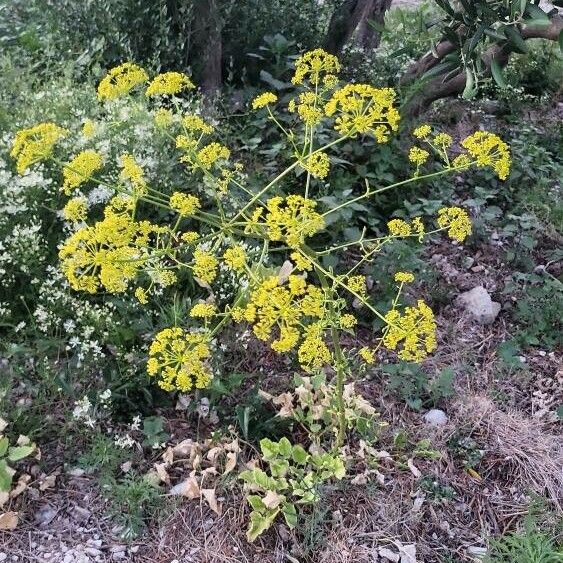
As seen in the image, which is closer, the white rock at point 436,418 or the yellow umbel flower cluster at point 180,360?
the yellow umbel flower cluster at point 180,360

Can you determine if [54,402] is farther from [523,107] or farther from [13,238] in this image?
[523,107]

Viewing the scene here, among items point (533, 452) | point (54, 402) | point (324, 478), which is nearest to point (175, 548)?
point (324, 478)

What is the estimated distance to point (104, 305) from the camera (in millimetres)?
2902

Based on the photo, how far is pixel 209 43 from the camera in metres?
4.10

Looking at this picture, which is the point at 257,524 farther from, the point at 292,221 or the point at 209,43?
the point at 209,43

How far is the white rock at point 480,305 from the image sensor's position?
3.25 meters

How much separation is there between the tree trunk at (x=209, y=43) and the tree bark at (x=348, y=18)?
2.60 feet

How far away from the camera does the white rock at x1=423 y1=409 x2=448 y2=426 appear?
9.05 ft

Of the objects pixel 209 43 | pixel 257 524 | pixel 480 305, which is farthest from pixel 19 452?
pixel 209 43

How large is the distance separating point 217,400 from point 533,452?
1.20m

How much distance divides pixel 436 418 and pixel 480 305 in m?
0.71

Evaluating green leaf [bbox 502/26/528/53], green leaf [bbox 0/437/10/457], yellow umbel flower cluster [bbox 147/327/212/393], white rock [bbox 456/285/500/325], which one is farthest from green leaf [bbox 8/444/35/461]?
green leaf [bbox 502/26/528/53]

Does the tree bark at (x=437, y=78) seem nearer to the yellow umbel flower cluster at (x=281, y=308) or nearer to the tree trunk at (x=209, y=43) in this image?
the tree trunk at (x=209, y=43)

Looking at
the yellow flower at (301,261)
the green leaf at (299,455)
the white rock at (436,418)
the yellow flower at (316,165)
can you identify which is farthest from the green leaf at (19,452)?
the white rock at (436,418)
